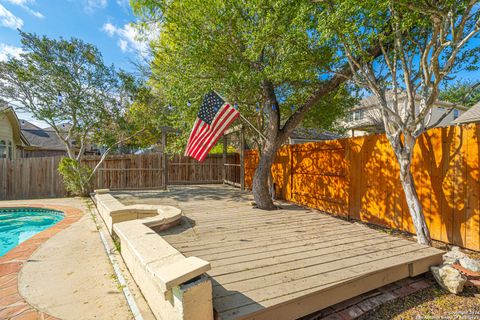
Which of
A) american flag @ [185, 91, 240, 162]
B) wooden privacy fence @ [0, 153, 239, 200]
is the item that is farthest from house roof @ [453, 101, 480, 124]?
american flag @ [185, 91, 240, 162]

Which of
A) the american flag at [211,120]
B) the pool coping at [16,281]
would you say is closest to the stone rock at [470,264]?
the american flag at [211,120]

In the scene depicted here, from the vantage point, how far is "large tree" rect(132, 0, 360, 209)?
4.57 metres

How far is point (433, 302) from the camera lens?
98.7 inches

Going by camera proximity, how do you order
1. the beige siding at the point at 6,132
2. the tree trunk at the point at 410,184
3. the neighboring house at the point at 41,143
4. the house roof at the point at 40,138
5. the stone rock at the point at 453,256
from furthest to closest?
1. the house roof at the point at 40,138
2. the neighboring house at the point at 41,143
3. the beige siding at the point at 6,132
4. the tree trunk at the point at 410,184
5. the stone rock at the point at 453,256

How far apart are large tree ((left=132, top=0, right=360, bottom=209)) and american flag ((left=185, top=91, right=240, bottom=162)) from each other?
0.65m

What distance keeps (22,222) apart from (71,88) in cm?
528

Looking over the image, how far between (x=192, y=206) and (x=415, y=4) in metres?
5.61

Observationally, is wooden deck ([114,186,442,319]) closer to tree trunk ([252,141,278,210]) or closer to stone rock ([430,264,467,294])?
stone rock ([430,264,467,294])

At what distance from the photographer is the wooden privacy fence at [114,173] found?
1050 centimetres

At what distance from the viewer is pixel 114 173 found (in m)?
11.1

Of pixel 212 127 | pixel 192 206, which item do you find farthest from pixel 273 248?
pixel 192 206

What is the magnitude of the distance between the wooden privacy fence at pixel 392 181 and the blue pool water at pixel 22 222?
7.61 metres

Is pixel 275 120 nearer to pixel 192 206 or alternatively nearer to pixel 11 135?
pixel 192 206

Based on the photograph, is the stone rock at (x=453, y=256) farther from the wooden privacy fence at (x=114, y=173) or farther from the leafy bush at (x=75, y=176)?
the leafy bush at (x=75, y=176)
